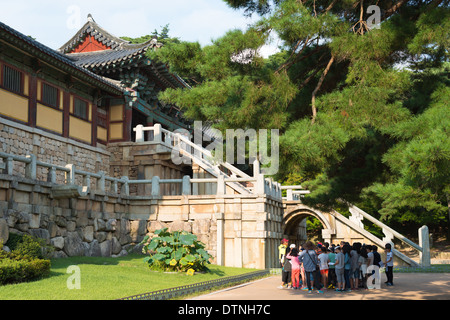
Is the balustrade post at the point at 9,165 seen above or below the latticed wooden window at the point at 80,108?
below

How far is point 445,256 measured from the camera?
105 ft

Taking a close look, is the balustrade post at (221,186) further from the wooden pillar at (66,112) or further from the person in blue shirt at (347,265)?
the person in blue shirt at (347,265)

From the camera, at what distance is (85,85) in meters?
22.6

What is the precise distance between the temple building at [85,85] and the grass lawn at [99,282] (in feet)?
22.4

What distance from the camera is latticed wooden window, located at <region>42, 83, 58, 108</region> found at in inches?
779

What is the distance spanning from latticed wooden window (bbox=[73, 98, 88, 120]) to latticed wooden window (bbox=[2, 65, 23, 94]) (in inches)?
141

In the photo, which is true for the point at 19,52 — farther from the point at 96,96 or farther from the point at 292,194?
the point at 292,194

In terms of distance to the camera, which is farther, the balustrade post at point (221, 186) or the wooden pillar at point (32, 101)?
the balustrade post at point (221, 186)


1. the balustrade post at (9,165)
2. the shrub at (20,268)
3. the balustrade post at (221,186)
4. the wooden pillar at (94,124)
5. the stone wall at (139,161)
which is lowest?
the shrub at (20,268)

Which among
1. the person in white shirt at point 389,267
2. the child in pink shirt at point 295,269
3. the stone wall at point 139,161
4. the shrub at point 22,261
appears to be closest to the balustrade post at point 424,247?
the person in white shirt at point 389,267

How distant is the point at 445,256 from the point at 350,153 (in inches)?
976

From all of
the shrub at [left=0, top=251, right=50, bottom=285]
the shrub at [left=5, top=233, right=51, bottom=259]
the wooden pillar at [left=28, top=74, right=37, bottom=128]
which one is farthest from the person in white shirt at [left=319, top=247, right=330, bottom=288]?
the wooden pillar at [left=28, top=74, right=37, bottom=128]

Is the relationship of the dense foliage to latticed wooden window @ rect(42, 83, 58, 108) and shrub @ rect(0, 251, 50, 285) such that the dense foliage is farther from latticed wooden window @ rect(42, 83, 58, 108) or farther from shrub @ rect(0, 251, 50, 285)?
latticed wooden window @ rect(42, 83, 58, 108)

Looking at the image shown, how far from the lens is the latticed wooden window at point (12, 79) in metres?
17.7
